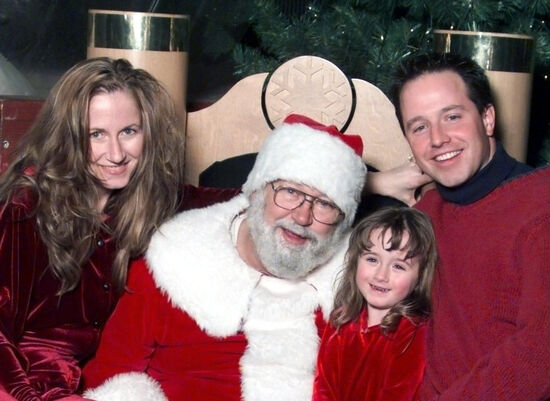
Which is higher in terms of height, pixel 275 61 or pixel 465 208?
pixel 275 61

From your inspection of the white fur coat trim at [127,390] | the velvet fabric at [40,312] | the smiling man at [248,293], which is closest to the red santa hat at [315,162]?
the smiling man at [248,293]

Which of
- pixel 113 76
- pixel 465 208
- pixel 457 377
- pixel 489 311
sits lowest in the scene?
pixel 457 377

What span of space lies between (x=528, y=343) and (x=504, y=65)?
107 cm

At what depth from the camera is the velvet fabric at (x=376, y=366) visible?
2.61 m

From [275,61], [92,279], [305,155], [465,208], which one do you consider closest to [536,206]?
→ [465,208]

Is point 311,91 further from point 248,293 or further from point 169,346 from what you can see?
point 169,346

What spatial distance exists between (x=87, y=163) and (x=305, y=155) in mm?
568

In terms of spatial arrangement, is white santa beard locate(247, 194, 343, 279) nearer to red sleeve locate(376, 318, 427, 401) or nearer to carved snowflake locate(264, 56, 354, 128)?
red sleeve locate(376, 318, 427, 401)

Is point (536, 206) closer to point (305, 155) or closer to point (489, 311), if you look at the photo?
point (489, 311)

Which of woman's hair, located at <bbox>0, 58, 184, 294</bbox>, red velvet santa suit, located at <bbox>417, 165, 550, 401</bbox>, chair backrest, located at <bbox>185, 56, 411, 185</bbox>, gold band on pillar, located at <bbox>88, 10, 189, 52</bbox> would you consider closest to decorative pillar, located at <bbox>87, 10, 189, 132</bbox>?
gold band on pillar, located at <bbox>88, 10, 189, 52</bbox>

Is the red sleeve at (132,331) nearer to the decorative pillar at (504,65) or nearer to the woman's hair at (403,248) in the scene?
the woman's hair at (403,248)

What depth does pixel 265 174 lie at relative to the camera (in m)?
2.77

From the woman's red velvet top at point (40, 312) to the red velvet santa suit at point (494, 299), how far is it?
891 millimetres

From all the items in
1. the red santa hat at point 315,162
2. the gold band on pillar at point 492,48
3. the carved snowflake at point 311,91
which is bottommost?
the red santa hat at point 315,162
